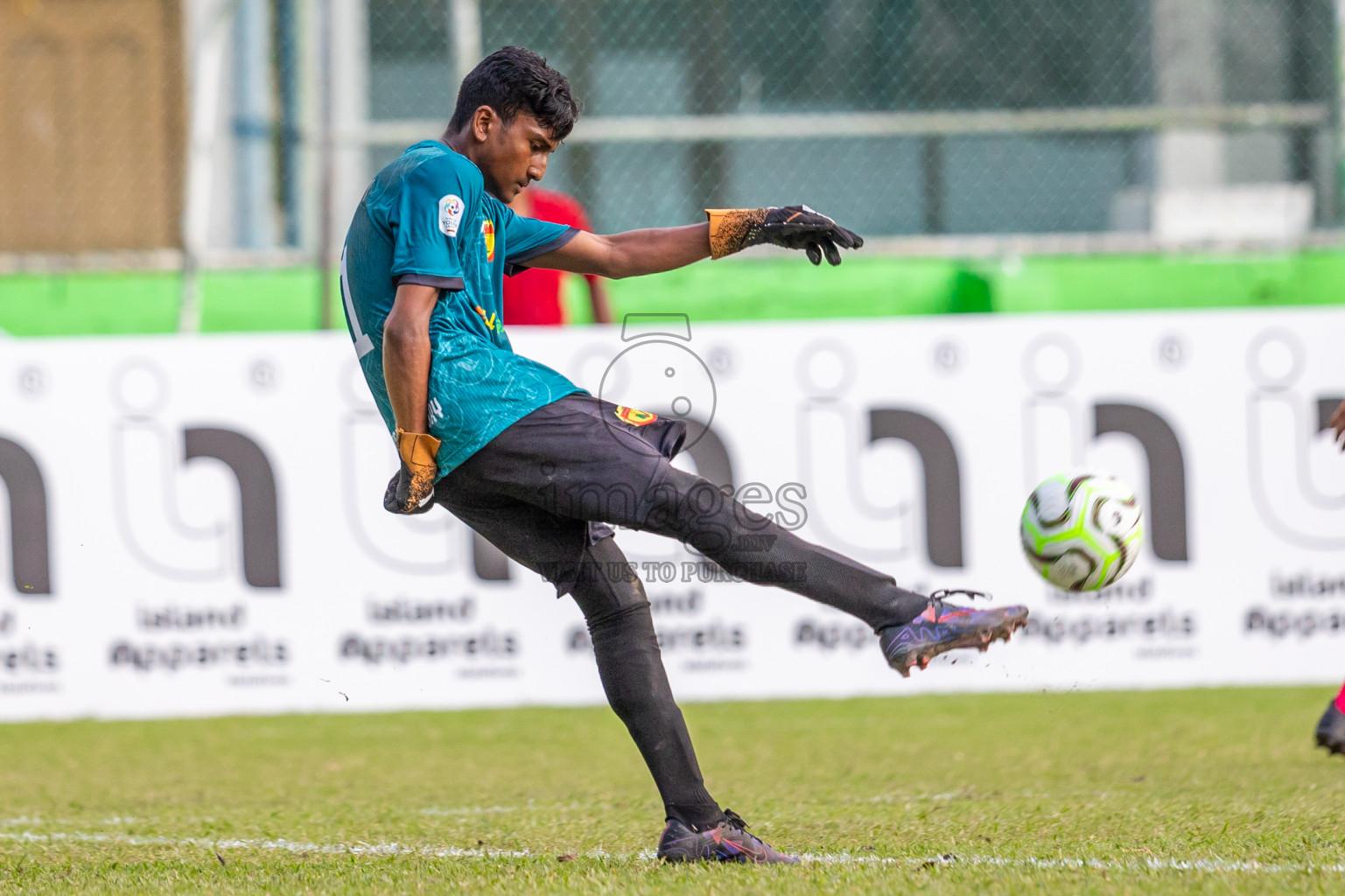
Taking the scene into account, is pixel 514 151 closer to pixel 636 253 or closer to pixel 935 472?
pixel 636 253

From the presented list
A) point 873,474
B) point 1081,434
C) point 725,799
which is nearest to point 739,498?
point 873,474

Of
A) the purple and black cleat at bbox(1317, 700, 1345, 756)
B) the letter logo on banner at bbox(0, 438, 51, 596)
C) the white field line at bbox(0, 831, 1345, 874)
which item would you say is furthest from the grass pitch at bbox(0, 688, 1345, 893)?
the letter logo on banner at bbox(0, 438, 51, 596)

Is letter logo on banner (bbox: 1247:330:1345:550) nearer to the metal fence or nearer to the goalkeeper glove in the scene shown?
the metal fence

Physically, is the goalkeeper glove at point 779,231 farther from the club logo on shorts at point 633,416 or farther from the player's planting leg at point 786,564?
the player's planting leg at point 786,564

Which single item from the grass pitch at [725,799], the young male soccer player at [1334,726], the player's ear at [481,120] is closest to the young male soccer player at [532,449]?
the player's ear at [481,120]

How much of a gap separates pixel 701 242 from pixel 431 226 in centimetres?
85

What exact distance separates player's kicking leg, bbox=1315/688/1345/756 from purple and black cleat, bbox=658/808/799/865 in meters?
1.87

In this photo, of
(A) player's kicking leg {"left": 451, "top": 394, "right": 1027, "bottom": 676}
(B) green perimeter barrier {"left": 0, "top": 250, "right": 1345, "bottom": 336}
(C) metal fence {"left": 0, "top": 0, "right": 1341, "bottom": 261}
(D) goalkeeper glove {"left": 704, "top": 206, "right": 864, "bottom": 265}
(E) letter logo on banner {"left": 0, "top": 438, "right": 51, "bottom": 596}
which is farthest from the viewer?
(C) metal fence {"left": 0, "top": 0, "right": 1341, "bottom": 261}

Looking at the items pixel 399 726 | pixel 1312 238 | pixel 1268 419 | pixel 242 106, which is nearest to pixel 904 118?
pixel 1312 238

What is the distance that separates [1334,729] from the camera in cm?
459

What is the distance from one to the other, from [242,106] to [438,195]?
646 centimetres

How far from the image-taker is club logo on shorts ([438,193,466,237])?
3449 mm

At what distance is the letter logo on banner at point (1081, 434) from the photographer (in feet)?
23.5

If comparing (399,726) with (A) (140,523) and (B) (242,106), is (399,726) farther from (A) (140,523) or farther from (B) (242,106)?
(B) (242,106)
